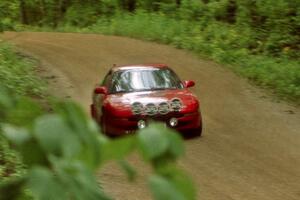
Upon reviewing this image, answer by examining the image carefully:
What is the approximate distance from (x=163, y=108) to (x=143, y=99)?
440 millimetres

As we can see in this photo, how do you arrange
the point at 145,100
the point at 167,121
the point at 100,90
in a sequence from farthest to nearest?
1. the point at 100,90
2. the point at 145,100
3. the point at 167,121

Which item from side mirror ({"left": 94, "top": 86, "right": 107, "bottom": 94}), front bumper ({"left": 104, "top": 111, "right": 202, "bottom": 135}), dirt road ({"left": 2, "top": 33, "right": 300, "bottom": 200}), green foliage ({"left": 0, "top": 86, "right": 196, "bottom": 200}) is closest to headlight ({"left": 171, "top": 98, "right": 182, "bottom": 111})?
front bumper ({"left": 104, "top": 111, "right": 202, "bottom": 135})

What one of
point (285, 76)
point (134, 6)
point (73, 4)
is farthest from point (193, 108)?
point (73, 4)

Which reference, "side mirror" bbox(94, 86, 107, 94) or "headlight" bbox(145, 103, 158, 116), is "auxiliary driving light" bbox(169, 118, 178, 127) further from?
"side mirror" bbox(94, 86, 107, 94)

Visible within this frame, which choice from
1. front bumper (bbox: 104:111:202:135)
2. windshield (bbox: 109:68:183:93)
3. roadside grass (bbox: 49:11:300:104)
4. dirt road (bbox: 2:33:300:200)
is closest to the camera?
dirt road (bbox: 2:33:300:200)

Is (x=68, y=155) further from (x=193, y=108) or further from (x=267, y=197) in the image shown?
(x=193, y=108)

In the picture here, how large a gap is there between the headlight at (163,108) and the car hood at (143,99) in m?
0.09

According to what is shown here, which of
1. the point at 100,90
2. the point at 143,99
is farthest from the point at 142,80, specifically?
the point at 100,90

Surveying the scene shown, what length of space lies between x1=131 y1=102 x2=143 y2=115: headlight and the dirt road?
Answer: 114 centimetres

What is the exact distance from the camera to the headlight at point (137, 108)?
12.1 m

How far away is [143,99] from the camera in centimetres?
1222

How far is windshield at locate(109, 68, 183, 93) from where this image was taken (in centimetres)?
1283

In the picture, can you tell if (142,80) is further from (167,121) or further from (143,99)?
(167,121)

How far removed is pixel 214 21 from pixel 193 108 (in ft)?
51.9
